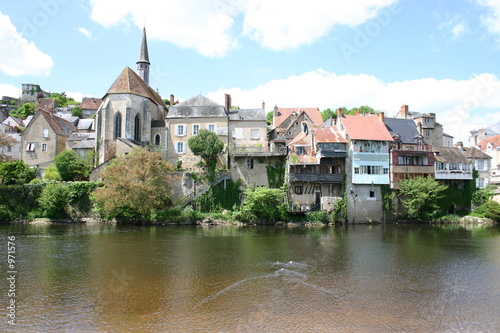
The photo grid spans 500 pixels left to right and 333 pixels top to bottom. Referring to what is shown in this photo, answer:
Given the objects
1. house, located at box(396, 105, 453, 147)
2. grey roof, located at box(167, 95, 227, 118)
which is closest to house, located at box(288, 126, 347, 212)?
grey roof, located at box(167, 95, 227, 118)

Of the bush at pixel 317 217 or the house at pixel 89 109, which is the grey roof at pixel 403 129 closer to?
the bush at pixel 317 217

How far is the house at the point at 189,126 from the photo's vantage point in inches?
2055

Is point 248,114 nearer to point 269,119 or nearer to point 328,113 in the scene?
point 269,119

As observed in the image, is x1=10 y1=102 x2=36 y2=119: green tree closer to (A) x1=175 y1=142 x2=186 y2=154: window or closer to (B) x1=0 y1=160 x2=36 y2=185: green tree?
(B) x1=0 y1=160 x2=36 y2=185: green tree

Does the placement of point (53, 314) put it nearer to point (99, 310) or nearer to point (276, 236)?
point (99, 310)

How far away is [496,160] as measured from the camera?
67375 millimetres

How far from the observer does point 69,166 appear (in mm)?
49375

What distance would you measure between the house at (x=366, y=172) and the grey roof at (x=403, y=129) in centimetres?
469

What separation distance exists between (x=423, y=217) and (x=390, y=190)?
17.1 feet

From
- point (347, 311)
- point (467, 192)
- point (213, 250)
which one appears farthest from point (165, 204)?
point (467, 192)

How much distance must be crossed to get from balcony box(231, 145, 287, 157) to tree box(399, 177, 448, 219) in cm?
1534

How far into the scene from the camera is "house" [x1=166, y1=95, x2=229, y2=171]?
52188mm

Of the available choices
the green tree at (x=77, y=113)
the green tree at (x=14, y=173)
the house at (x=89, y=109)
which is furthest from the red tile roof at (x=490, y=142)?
the green tree at (x=77, y=113)

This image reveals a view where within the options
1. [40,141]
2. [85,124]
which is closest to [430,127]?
[40,141]
